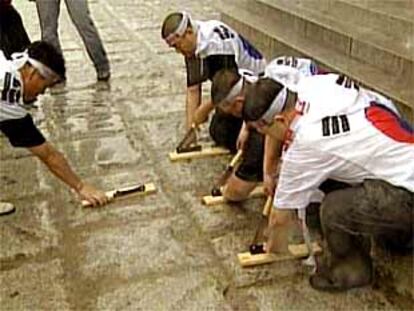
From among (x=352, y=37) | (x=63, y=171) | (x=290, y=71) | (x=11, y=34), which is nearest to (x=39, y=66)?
(x=63, y=171)

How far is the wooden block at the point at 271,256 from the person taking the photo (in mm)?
2461

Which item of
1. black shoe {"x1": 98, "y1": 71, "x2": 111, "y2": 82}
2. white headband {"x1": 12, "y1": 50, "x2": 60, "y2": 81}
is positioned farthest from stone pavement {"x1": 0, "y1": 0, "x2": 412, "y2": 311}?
white headband {"x1": 12, "y1": 50, "x2": 60, "y2": 81}

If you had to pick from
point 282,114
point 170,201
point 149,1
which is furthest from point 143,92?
point 149,1

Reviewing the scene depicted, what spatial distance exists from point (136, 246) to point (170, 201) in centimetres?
42

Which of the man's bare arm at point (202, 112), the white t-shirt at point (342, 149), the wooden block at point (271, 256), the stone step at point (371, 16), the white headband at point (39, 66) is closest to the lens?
the white t-shirt at point (342, 149)

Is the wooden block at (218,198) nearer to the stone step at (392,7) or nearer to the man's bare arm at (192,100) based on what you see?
the man's bare arm at (192,100)

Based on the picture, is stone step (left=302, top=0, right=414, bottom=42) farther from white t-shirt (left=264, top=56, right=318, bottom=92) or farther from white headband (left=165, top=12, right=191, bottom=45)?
white headband (left=165, top=12, right=191, bottom=45)

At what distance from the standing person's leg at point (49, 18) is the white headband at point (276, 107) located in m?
2.73

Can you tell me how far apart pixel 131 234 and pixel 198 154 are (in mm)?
827

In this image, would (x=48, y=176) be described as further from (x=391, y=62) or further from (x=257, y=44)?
(x=257, y=44)

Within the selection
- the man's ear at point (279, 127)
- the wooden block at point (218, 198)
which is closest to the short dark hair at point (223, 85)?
the man's ear at point (279, 127)

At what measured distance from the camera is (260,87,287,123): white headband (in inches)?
86.9

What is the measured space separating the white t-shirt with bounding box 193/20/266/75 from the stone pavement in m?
0.53

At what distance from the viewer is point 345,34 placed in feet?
13.0
